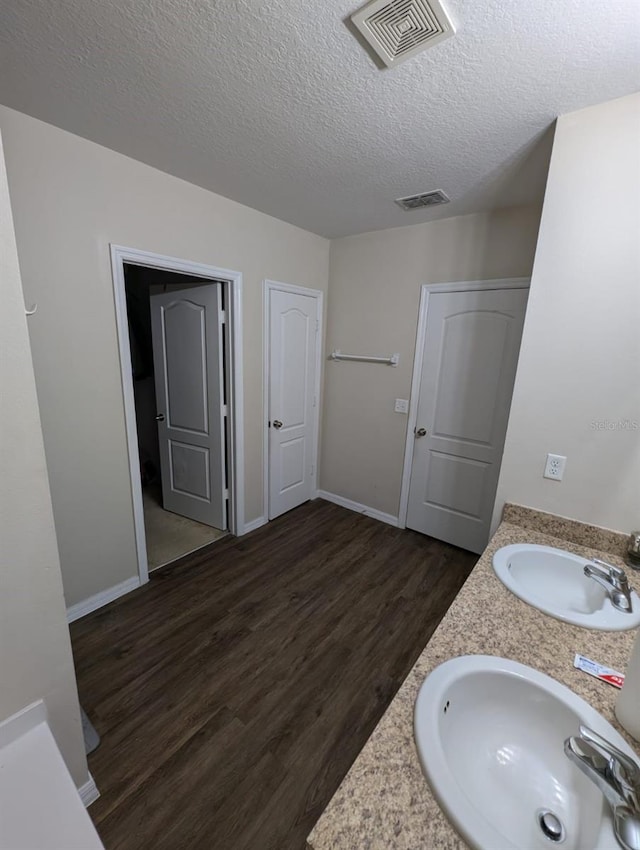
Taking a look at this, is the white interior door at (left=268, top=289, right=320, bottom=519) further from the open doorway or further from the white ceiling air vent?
the white ceiling air vent

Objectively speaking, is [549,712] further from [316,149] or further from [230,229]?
[230,229]

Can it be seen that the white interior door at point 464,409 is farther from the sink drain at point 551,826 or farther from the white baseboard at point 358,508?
the sink drain at point 551,826

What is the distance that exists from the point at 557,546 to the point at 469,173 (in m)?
1.90

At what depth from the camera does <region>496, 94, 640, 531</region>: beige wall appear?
1265 millimetres

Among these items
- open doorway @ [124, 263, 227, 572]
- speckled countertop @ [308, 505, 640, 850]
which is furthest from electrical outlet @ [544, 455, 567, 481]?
open doorway @ [124, 263, 227, 572]

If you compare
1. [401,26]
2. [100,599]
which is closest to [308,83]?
[401,26]

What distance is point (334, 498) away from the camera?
3598 mm

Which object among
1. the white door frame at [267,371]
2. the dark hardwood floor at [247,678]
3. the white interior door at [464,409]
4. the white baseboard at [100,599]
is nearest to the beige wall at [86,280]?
the white baseboard at [100,599]

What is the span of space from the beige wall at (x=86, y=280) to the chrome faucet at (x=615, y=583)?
2.30 meters

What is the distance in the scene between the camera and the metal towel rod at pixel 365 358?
9.66ft

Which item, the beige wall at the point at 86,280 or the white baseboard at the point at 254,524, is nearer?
the beige wall at the point at 86,280

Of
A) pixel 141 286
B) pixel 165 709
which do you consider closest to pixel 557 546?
pixel 165 709

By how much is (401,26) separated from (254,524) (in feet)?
→ 9.80

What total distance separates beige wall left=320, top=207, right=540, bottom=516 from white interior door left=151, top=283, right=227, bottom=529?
3.80 ft
